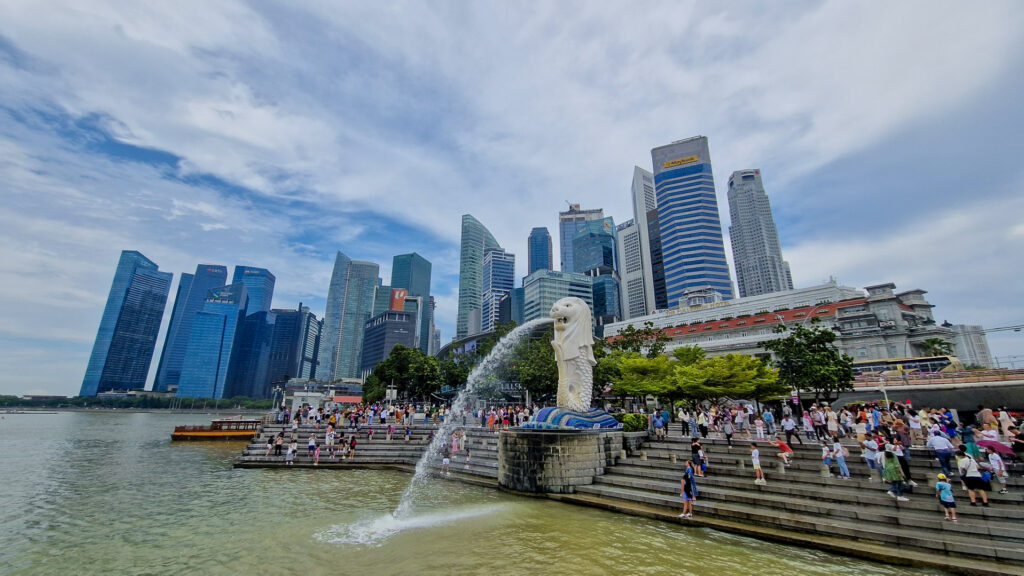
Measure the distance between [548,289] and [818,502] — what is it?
391 ft

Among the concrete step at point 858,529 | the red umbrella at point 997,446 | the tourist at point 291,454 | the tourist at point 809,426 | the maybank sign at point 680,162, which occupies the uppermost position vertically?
the maybank sign at point 680,162

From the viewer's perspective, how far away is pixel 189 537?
39.0 feet

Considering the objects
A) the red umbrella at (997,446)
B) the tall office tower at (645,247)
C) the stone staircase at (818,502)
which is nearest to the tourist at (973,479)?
the stone staircase at (818,502)

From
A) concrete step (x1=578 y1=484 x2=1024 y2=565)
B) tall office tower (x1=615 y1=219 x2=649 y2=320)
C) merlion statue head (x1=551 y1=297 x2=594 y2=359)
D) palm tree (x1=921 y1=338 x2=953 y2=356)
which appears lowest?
concrete step (x1=578 y1=484 x2=1024 y2=565)

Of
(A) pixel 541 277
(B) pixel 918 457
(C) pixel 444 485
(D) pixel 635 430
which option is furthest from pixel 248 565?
(A) pixel 541 277

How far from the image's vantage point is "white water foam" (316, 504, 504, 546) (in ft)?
38.0

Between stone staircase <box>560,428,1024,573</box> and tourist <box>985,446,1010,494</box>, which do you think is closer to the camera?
stone staircase <box>560,428,1024,573</box>

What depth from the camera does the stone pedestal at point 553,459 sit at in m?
16.1

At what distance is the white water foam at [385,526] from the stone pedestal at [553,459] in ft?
6.27

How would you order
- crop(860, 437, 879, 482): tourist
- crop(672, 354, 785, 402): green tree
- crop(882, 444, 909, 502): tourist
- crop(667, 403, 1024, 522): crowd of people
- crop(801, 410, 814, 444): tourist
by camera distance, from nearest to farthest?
1. crop(667, 403, 1024, 522): crowd of people
2. crop(882, 444, 909, 502): tourist
3. crop(860, 437, 879, 482): tourist
4. crop(801, 410, 814, 444): tourist
5. crop(672, 354, 785, 402): green tree

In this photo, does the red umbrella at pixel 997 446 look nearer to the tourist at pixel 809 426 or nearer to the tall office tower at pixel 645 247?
the tourist at pixel 809 426

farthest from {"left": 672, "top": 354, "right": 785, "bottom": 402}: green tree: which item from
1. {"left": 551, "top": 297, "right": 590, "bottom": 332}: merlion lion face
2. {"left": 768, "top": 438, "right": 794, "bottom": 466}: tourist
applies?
{"left": 768, "top": 438, "right": 794, "bottom": 466}: tourist

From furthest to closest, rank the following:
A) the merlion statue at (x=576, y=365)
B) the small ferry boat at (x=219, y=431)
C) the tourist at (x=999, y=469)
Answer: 1. the small ferry boat at (x=219, y=431)
2. the merlion statue at (x=576, y=365)
3. the tourist at (x=999, y=469)

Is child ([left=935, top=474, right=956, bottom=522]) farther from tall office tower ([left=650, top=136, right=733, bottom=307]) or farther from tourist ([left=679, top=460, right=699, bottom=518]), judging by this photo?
tall office tower ([left=650, top=136, right=733, bottom=307])
